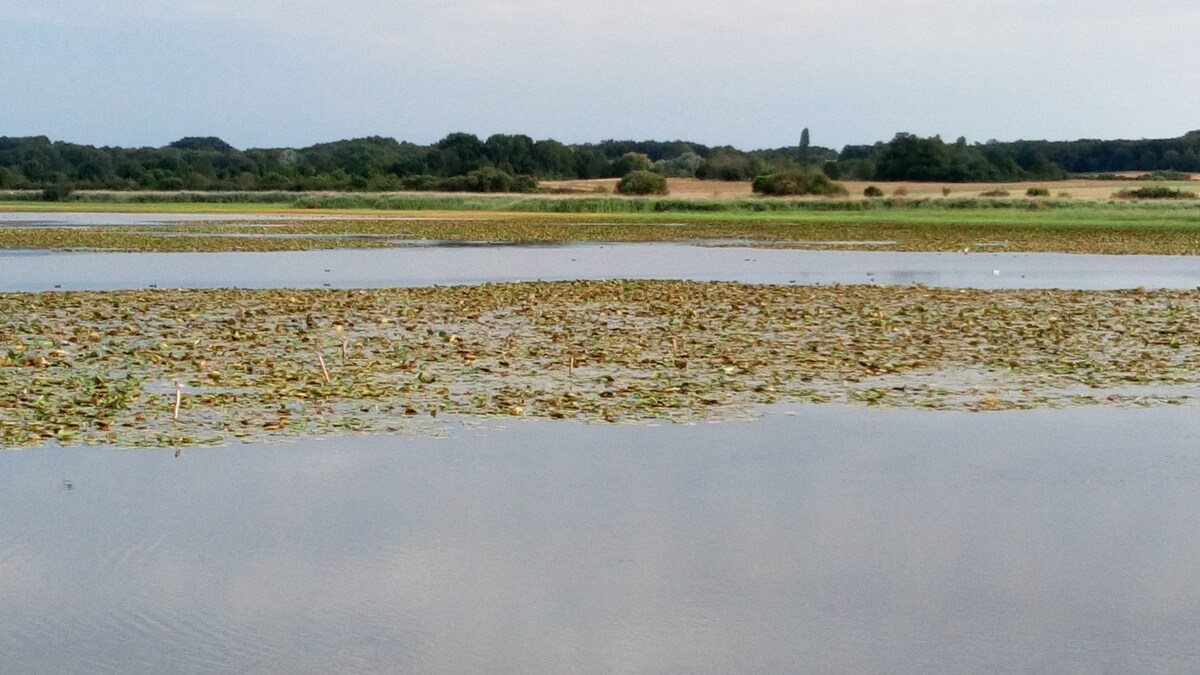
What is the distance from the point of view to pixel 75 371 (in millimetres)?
15422

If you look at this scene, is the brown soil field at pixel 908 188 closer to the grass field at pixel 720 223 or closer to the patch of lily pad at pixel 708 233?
the grass field at pixel 720 223

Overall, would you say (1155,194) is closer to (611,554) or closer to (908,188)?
(908,188)

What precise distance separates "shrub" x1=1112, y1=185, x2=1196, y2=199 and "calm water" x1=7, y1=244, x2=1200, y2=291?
1951 inches

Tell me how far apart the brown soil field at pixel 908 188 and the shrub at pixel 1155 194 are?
117 cm

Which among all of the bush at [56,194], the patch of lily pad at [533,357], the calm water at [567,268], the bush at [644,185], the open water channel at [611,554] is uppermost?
the open water channel at [611,554]

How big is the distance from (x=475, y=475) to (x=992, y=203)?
8502 cm

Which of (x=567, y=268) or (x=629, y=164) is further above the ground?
(x=567, y=268)

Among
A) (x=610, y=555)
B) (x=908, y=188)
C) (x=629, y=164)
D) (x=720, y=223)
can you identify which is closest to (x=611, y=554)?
(x=610, y=555)

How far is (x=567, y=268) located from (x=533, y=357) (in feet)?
63.6

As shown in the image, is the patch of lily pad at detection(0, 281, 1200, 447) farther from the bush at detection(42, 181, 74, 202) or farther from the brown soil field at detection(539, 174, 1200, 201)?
the bush at detection(42, 181, 74, 202)

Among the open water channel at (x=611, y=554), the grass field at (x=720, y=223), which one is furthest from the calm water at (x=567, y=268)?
the open water channel at (x=611, y=554)

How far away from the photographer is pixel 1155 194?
9081 cm

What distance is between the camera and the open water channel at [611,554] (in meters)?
6.82

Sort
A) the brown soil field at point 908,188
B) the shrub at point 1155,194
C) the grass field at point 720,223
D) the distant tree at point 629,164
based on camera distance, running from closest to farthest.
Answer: the grass field at point 720,223 < the shrub at point 1155,194 < the brown soil field at point 908,188 < the distant tree at point 629,164
